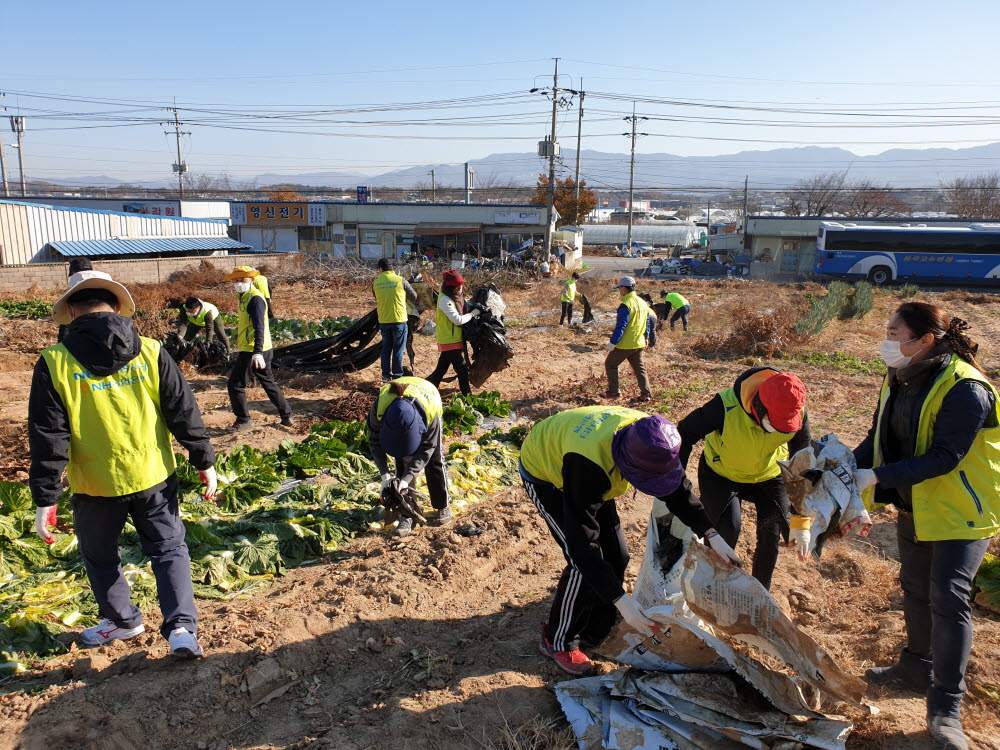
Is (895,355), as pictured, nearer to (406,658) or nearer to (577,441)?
(577,441)

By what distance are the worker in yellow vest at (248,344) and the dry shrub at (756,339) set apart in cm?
835

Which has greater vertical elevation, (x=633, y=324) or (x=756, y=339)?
(x=633, y=324)

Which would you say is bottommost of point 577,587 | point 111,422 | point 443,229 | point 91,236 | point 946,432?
point 577,587

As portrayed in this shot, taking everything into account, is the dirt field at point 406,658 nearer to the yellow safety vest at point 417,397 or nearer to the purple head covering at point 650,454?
the yellow safety vest at point 417,397

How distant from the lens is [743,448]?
325 cm

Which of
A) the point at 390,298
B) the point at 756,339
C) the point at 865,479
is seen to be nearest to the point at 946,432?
the point at 865,479

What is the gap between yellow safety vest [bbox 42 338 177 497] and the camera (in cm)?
285

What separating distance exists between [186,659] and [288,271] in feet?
75.7

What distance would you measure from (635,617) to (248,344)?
5590 mm

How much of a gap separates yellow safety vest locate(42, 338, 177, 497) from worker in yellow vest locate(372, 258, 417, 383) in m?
5.25

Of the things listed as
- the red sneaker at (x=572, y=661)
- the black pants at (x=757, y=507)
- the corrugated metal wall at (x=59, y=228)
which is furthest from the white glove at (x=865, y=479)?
the corrugated metal wall at (x=59, y=228)

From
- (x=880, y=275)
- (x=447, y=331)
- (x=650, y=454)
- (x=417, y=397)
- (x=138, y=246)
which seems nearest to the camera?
(x=650, y=454)

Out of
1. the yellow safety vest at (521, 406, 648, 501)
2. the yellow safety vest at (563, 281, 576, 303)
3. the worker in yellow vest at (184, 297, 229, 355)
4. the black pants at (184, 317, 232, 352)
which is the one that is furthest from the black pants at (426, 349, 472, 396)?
the yellow safety vest at (563, 281, 576, 303)

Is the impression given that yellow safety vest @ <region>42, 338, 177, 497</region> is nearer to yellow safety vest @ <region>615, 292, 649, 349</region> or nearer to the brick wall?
yellow safety vest @ <region>615, 292, 649, 349</region>
